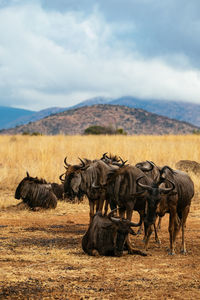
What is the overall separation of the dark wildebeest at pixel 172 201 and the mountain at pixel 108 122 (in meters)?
64.6

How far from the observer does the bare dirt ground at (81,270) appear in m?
4.86

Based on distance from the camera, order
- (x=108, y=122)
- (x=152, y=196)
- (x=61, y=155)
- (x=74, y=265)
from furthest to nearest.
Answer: (x=108, y=122) → (x=61, y=155) → (x=152, y=196) → (x=74, y=265)

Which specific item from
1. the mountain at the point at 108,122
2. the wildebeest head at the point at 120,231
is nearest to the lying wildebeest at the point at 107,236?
the wildebeest head at the point at 120,231

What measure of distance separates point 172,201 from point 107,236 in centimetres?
112

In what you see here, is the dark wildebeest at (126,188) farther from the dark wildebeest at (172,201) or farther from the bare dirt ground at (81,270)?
the bare dirt ground at (81,270)

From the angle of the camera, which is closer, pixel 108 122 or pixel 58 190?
pixel 58 190

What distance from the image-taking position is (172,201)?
6812mm

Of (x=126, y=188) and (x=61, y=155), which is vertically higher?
(x=126, y=188)

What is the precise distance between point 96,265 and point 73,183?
2.88 meters

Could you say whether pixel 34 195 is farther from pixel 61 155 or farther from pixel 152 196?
pixel 61 155

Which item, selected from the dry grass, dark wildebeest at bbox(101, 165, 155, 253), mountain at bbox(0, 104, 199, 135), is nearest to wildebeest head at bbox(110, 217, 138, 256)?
dark wildebeest at bbox(101, 165, 155, 253)

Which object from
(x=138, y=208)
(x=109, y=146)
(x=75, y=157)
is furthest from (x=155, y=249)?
(x=109, y=146)

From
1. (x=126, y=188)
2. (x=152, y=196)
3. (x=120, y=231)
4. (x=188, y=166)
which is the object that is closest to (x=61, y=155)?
(x=188, y=166)

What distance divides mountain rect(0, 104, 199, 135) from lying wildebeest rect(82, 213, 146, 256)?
2569 inches
